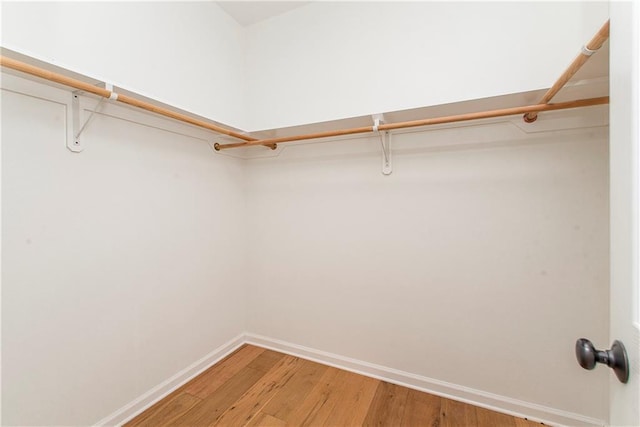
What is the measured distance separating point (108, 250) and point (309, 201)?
50.0 inches

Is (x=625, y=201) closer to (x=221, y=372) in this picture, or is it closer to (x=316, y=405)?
(x=316, y=405)

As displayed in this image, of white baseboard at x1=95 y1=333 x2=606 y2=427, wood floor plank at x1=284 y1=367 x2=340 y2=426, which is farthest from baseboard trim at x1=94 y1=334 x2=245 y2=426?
wood floor plank at x1=284 y1=367 x2=340 y2=426

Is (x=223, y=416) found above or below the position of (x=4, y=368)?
below

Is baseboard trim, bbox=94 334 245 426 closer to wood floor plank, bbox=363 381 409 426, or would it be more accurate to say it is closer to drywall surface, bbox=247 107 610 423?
Answer: drywall surface, bbox=247 107 610 423

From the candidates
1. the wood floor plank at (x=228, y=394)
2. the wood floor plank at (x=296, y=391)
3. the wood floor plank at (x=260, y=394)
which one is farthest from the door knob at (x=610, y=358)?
the wood floor plank at (x=228, y=394)

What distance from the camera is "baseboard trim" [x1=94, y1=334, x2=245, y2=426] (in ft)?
4.87

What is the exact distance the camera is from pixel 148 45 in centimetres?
156

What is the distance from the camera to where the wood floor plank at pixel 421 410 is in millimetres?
1523

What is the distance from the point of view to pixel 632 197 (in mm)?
542

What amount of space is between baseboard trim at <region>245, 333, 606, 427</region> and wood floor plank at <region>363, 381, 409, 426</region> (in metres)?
0.07

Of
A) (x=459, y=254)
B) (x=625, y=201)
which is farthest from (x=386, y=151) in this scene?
(x=625, y=201)

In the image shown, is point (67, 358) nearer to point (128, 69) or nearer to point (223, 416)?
point (223, 416)

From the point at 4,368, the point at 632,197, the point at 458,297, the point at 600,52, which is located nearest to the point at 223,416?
the point at 4,368

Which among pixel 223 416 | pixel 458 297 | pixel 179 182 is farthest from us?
pixel 179 182
